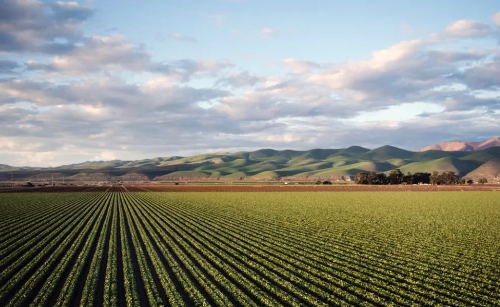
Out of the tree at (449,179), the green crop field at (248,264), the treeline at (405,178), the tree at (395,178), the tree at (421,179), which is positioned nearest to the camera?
the green crop field at (248,264)

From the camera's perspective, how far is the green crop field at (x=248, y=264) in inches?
706

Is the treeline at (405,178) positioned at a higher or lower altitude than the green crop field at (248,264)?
lower

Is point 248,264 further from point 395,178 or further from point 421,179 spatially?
point 421,179

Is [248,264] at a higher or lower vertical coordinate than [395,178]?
higher

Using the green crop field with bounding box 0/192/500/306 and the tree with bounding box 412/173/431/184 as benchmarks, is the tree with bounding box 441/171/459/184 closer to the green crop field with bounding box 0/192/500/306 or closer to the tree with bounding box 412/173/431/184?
the tree with bounding box 412/173/431/184

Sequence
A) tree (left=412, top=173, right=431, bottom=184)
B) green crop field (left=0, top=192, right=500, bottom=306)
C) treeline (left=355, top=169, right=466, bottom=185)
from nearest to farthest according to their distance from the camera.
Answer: green crop field (left=0, top=192, right=500, bottom=306) < treeline (left=355, top=169, right=466, bottom=185) < tree (left=412, top=173, right=431, bottom=184)

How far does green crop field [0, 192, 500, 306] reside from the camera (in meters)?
A: 17.9

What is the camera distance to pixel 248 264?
24000 mm

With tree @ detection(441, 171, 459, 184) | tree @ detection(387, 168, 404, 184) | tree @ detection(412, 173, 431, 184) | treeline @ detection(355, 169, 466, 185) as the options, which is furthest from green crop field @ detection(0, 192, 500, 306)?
tree @ detection(412, 173, 431, 184)

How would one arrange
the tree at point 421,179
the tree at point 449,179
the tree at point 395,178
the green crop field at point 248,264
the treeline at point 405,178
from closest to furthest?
1. the green crop field at point 248,264
2. the tree at point 449,179
3. the treeline at point 405,178
4. the tree at point 421,179
5. the tree at point 395,178

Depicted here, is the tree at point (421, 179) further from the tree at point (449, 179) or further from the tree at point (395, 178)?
the tree at point (449, 179)

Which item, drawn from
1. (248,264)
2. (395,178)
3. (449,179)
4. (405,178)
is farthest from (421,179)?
(248,264)

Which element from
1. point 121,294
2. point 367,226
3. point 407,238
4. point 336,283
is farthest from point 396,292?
point 367,226

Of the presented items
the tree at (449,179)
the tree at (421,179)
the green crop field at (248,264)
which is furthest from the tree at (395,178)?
the green crop field at (248,264)
